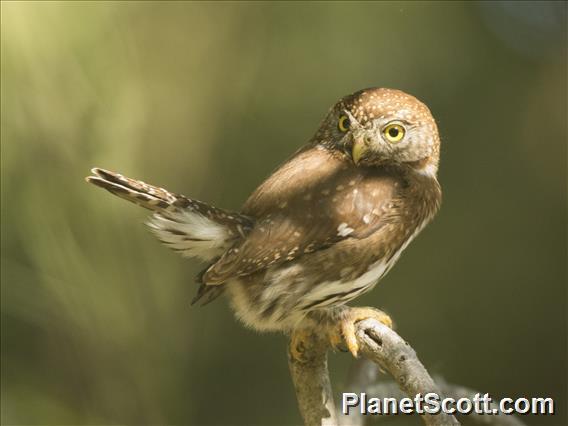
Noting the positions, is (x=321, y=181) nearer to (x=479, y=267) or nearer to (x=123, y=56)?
(x=123, y=56)

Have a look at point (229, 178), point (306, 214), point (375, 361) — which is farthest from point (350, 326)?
point (229, 178)

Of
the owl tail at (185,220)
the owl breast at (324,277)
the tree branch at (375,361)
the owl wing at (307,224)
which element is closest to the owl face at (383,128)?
the owl wing at (307,224)

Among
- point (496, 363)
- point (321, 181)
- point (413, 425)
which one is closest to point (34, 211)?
point (321, 181)

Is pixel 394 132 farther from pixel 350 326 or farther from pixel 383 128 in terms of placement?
pixel 350 326

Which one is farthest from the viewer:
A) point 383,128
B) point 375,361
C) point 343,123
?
point 343,123

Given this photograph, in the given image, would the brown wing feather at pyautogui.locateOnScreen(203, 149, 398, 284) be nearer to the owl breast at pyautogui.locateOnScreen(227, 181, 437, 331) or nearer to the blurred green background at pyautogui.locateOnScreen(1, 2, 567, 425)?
the owl breast at pyautogui.locateOnScreen(227, 181, 437, 331)

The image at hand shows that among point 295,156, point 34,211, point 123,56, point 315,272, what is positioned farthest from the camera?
point 123,56

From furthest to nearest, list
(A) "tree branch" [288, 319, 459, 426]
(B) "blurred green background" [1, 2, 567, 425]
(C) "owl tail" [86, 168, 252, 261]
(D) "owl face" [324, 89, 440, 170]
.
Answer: (B) "blurred green background" [1, 2, 567, 425], (D) "owl face" [324, 89, 440, 170], (C) "owl tail" [86, 168, 252, 261], (A) "tree branch" [288, 319, 459, 426]

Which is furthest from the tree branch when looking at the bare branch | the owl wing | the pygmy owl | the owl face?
the owl face
